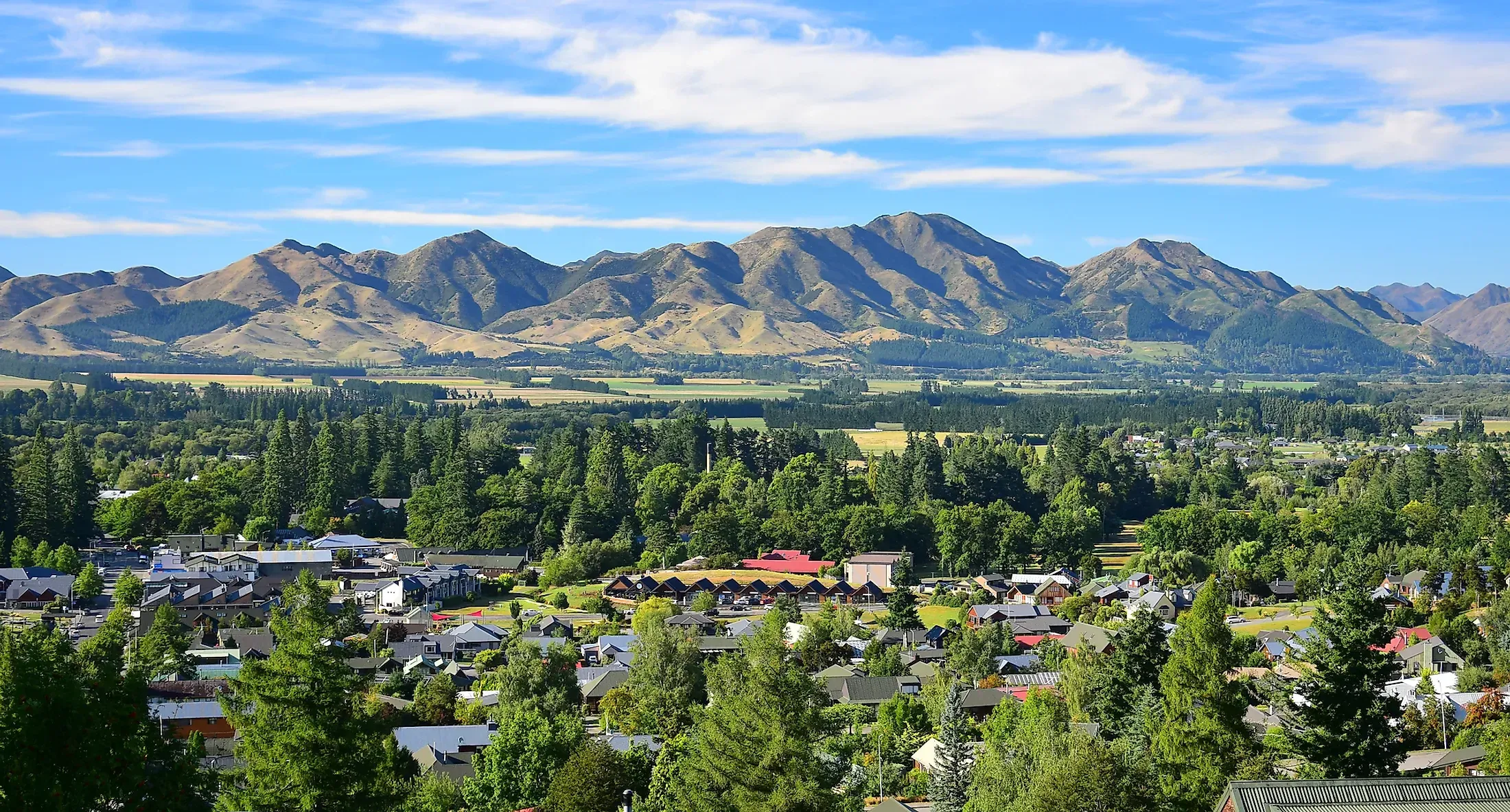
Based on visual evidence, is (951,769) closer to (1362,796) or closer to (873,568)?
(1362,796)

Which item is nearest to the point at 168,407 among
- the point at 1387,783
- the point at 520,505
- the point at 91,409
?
the point at 91,409

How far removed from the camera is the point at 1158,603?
5659 cm

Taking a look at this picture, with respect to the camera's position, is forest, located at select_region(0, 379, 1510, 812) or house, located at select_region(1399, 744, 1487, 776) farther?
house, located at select_region(1399, 744, 1487, 776)

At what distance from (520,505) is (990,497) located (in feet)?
80.8

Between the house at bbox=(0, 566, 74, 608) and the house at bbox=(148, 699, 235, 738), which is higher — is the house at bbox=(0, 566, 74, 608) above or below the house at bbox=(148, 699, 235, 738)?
below

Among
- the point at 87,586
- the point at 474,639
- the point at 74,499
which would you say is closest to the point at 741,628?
the point at 474,639

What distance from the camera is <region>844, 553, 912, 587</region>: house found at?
213 feet

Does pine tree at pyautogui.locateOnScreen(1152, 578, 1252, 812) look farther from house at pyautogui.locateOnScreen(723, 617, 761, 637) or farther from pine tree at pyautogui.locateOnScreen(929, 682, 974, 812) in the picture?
house at pyautogui.locateOnScreen(723, 617, 761, 637)

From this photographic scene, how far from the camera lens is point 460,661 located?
155 feet

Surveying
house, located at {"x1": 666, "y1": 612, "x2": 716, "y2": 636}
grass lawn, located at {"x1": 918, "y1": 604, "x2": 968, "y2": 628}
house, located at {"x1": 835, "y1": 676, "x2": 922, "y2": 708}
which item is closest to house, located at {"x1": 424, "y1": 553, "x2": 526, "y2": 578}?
house, located at {"x1": 666, "y1": 612, "x2": 716, "y2": 636}

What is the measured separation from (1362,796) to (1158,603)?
3777 centimetres

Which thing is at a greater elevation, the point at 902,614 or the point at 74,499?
the point at 74,499

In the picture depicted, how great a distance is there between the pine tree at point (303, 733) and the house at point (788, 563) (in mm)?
48112

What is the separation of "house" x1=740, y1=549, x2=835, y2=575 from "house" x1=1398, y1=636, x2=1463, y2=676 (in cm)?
2624
